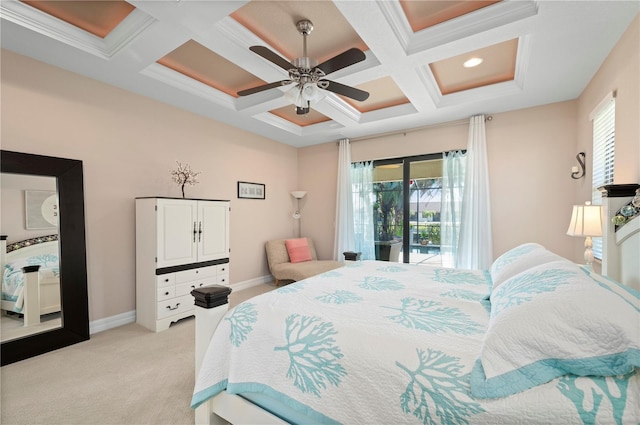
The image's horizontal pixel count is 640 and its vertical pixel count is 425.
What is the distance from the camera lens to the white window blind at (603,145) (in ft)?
7.45

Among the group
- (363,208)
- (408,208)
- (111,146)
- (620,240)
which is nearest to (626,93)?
(620,240)

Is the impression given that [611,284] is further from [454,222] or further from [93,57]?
[93,57]

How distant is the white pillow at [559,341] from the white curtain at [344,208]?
154 inches

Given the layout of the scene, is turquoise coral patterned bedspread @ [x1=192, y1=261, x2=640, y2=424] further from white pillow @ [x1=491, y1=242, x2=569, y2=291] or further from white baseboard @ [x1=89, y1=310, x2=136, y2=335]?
white baseboard @ [x1=89, y1=310, x2=136, y2=335]

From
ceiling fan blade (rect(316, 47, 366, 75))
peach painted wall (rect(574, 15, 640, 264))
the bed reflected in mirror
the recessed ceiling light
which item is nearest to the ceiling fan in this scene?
ceiling fan blade (rect(316, 47, 366, 75))

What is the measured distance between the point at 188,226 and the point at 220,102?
63.0 inches

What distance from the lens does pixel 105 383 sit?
1992 mm

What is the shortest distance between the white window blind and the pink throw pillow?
3.78 m

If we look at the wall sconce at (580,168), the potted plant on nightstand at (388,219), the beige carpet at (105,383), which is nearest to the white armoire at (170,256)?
the beige carpet at (105,383)

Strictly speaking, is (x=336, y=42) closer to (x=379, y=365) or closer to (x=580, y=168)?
(x=379, y=365)

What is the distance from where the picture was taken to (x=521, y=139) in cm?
363

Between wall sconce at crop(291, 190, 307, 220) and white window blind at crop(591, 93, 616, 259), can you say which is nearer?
white window blind at crop(591, 93, 616, 259)

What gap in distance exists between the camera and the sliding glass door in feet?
14.3

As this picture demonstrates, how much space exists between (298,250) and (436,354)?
Answer: 400cm
